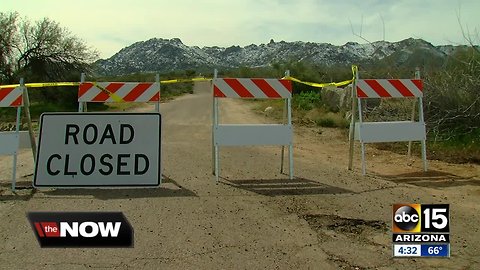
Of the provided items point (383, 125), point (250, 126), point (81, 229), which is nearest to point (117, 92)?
point (250, 126)

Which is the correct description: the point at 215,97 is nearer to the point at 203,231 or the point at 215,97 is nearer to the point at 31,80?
the point at 203,231

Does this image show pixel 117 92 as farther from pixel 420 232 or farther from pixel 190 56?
pixel 190 56

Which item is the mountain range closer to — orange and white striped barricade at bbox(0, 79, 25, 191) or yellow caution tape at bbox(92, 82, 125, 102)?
yellow caution tape at bbox(92, 82, 125, 102)

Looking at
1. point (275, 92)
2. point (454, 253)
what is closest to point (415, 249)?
point (454, 253)

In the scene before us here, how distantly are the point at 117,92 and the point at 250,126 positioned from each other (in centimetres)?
236

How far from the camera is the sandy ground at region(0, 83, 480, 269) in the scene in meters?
4.65

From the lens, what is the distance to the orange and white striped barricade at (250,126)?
8.14m

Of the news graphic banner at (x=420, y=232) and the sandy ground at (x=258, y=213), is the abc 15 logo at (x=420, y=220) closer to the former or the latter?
the news graphic banner at (x=420, y=232)

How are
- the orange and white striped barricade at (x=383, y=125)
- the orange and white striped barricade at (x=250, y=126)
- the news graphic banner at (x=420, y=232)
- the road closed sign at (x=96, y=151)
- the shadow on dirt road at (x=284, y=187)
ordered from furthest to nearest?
the orange and white striped barricade at (x=383, y=125)
the orange and white striped barricade at (x=250, y=126)
the shadow on dirt road at (x=284, y=187)
the road closed sign at (x=96, y=151)
the news graphic banner at (x=420, y=232)

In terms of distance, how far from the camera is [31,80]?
35.1 metres

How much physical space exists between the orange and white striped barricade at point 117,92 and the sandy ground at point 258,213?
4.80 feet

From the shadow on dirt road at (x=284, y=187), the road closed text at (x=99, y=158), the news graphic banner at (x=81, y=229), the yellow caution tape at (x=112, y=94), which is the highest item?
the yellow caution tape at (x=112, y=94)

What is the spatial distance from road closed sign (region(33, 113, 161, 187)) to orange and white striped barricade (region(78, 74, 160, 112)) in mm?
2170

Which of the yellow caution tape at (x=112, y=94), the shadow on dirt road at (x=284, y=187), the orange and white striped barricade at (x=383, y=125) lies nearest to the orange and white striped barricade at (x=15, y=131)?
the yellow caution tape at (x=112, y=94)
